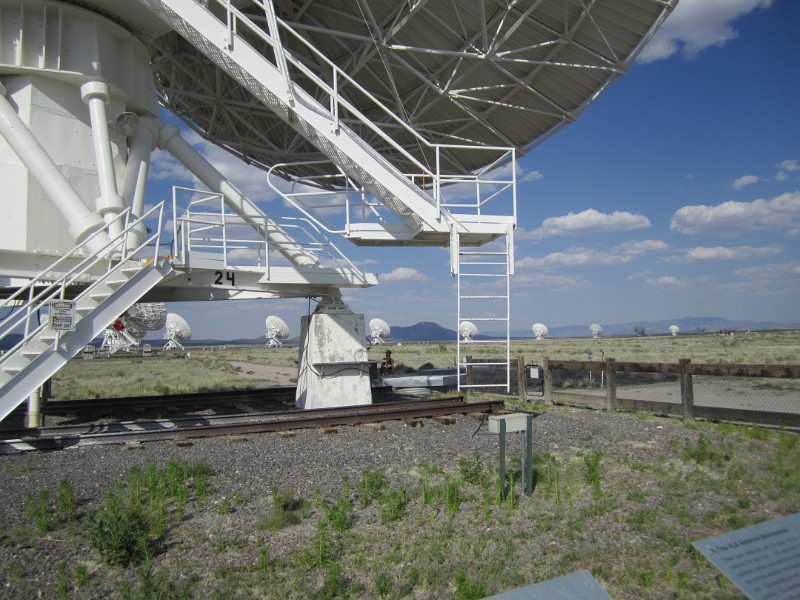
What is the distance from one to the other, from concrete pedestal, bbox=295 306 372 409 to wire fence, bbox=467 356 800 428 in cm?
314

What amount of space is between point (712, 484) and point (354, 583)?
415 cm

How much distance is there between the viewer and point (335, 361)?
42.0ft

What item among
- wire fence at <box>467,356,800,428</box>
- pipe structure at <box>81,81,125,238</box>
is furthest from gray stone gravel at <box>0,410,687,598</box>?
pipe structure at <box>81,81,125,238</box>

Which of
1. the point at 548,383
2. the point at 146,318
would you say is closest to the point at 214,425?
the point at 548,383

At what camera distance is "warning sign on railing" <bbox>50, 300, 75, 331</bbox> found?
863 cm

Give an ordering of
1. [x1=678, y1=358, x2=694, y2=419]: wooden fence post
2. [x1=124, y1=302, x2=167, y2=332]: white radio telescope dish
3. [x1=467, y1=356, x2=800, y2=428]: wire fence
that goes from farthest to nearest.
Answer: [x1=124, y1=302, x2=167, y2=332]: white radio telescope dish < [x1=678, y1=358, x2=694, y2=419]: wooden fence post < [x1=467, y1=356, x2=800, y2=428]: wire fence

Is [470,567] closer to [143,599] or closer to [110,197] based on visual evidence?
[143,599]

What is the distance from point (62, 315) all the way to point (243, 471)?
3.37 m

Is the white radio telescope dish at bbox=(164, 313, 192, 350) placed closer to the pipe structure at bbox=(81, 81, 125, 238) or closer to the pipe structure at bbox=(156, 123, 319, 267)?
the pipe structure at bbox=(156, 123, 319, 267)

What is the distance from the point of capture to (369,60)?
13.5 metres

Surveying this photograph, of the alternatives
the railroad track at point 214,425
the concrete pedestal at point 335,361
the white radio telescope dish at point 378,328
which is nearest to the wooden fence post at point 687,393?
the railroad track at point 214,425

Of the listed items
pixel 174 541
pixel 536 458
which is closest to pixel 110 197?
pixel 174 541

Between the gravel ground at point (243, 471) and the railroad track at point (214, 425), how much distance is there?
28cm

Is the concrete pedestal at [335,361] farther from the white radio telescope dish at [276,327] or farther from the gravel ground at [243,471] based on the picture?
the white radio telescope dish at [276,327]
